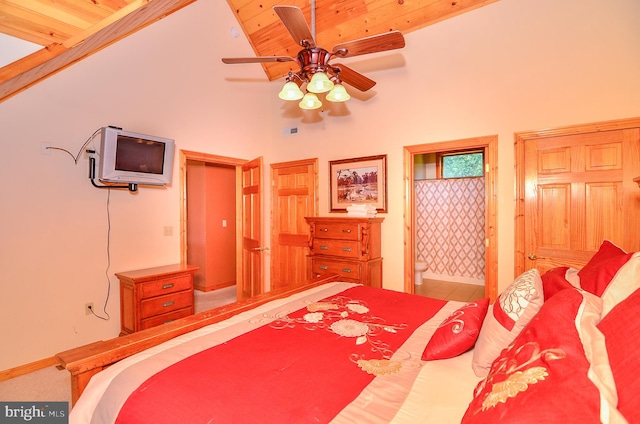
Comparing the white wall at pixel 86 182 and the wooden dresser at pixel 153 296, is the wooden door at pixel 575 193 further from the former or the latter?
the white wall at pixel 86 182

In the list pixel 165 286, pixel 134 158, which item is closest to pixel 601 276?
pixel 165 286

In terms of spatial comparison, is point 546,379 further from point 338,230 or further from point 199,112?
point 199,112

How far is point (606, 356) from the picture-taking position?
71 centimetres

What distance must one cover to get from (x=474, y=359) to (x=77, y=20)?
12.5 feet

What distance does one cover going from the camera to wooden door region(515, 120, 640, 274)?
2.65 m

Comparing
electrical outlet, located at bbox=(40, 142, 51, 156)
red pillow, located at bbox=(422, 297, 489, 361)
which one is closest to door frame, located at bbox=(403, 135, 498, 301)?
red pillow, located at bbox=(422, 297, 489, 361)

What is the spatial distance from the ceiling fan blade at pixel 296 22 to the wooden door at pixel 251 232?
2.30m

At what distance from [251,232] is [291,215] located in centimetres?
65

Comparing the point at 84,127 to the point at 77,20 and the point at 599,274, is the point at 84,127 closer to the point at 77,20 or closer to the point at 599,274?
the point at 77,20

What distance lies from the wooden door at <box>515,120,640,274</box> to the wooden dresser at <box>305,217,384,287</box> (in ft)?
4.74

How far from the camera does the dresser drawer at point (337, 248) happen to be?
3623 mm

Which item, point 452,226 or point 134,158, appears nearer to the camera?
point 134,158

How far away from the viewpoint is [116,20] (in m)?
2.79

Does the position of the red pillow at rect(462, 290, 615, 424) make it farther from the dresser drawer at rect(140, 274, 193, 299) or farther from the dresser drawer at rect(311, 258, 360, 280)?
the dresser drawer at rect(140, 274, 193, 299)
